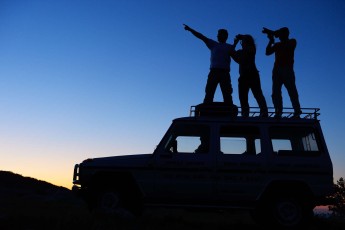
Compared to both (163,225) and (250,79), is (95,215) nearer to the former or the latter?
(163,225)

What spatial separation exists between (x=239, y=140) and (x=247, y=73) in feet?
7.15

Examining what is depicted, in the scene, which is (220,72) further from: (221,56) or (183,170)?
(183,170)

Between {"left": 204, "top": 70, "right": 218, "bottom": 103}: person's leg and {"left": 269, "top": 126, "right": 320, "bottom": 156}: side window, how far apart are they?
2153 millimetres

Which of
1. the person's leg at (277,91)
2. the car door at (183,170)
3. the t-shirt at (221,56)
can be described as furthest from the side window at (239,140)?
the t-shirt at (221,56)

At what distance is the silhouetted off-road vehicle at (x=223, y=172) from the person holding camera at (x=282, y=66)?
126 cm

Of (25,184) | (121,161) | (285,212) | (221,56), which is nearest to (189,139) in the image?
(121,161)

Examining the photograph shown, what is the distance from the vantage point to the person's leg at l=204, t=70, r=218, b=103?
9891 millimetres

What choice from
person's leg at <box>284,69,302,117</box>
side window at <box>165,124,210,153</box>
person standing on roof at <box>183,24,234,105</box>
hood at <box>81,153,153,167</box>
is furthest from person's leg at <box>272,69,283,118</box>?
hood at <box>81,153,153,167</box>

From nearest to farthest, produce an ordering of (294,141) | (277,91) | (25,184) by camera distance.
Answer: (294,141) < (277,91) < (25,184)

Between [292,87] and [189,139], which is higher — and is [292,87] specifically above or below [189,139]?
above

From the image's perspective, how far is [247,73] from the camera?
31.7 ft

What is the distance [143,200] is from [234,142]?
2242mm

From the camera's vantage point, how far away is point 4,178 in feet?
113

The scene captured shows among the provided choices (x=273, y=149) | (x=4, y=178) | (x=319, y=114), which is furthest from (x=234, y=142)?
(x=4, y=178)
